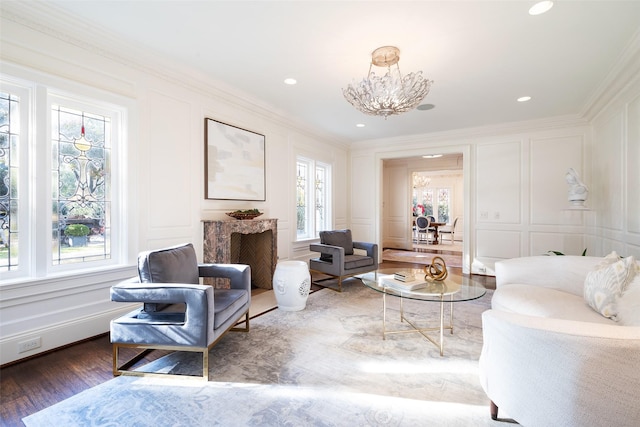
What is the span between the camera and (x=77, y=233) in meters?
2.60

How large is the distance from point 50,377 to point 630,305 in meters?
3.82

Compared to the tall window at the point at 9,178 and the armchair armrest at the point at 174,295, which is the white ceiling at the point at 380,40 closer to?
the tall window at the point at 9,178

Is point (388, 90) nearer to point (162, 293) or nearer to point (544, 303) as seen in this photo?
point (544, 303)

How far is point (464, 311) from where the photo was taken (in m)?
3.35

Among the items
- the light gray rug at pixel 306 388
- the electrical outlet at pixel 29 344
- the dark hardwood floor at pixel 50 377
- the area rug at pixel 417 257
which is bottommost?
the light gray rug at pixel 306 388

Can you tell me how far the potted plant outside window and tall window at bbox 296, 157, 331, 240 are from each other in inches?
126

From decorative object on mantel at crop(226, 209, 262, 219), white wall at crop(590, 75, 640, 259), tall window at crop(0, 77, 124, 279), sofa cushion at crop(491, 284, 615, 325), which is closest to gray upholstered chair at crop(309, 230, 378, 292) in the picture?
decorative object on mantel at crop(226, 209, 262, 219)

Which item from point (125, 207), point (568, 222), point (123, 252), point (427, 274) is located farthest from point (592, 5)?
point (123, 252)

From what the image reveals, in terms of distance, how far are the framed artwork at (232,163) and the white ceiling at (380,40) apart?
59 cm

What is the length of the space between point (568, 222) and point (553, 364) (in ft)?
15.4

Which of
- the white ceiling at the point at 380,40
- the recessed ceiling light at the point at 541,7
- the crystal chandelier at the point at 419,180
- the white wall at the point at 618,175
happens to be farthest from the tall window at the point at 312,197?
the crystal chandelier at the point at 419,180

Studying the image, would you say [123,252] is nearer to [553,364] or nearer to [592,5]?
[553,364]

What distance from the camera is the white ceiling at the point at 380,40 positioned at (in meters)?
2.21

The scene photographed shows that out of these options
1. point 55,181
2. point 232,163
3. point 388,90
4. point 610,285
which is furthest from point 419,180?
point 55,181
